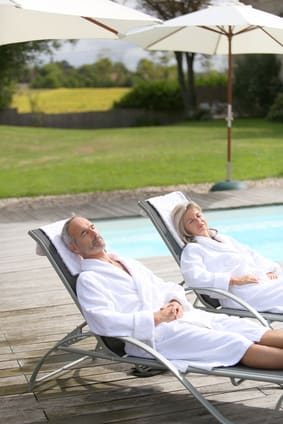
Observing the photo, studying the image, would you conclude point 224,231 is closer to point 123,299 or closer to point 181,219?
point 181,219

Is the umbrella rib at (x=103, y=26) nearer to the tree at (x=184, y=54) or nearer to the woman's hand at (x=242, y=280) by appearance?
the woman's hand at (x=242, y=280)

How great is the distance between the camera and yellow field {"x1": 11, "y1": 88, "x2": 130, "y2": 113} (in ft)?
85.5

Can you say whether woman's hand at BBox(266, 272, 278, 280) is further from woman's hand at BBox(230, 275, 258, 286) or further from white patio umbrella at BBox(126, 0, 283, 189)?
white patio umbrella at BBox(126, 0, 283, 189)

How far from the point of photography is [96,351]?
3.68 m

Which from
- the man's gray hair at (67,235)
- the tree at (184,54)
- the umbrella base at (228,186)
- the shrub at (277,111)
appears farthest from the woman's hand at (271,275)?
the tree at (184,54)

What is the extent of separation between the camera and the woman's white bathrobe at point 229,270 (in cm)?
414

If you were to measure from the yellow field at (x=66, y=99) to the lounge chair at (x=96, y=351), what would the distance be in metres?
22.3

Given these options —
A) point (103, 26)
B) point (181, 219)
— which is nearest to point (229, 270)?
point (181, 219)

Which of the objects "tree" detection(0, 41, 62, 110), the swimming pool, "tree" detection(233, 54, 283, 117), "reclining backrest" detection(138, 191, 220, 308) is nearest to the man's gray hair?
"reclining backrest" detection(138, 191, 220, 308)

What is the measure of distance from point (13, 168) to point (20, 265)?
11.4 metres

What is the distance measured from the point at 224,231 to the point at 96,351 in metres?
5.41

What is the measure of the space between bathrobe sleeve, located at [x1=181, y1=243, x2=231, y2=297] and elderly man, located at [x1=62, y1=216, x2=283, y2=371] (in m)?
0.33

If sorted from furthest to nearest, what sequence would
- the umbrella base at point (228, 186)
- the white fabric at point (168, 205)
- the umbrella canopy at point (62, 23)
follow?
the umbrella base at point (228, 186), the umbrella canopy at point (62, 23), the white fabric at point (168, 205)

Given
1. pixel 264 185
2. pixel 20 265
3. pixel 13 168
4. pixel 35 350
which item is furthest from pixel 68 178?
pixel 35 350
